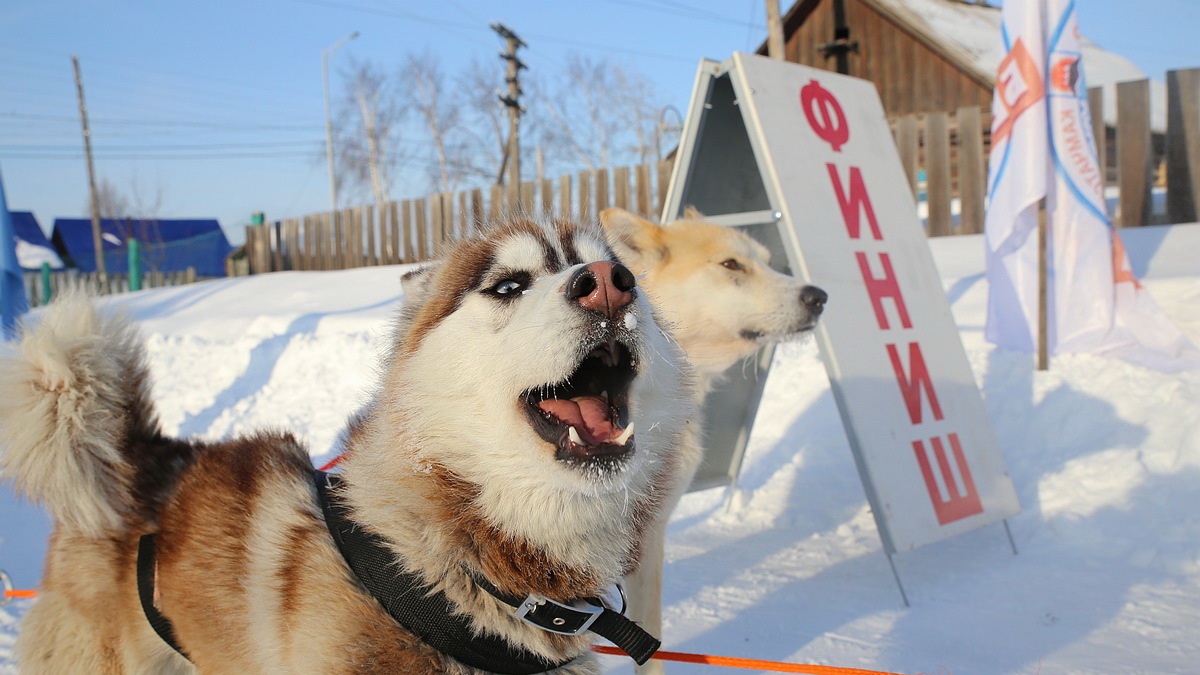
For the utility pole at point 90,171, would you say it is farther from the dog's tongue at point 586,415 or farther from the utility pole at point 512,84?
the dog's tongue at point 586,415

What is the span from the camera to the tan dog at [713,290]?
3.85m

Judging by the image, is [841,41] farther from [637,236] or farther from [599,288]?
[599,288]

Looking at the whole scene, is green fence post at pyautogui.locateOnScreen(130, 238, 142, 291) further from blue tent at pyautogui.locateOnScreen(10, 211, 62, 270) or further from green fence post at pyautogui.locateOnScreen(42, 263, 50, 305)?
blue tent at pyautogui.locateOnScreen(10, 211, 62, 270)

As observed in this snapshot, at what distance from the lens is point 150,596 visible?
1873 mm

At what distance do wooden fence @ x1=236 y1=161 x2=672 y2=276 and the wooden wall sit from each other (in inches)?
339

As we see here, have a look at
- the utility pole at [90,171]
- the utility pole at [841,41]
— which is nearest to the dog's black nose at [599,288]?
the utility pole at [841,41]

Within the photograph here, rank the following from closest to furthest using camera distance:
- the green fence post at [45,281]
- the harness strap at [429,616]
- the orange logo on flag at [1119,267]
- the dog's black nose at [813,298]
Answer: the harness strap at [429,616]
the dog's black nose at [813,298]
the orange logo on flag at [1119,267]
the green fence post at [45,281]

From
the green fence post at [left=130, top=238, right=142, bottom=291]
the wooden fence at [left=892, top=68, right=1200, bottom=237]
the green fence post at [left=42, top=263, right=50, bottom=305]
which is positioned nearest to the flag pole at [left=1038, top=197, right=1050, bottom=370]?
the wooden fence at [left=892, top=68, right=1200, bottom=237]

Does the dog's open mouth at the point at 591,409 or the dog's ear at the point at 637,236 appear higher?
the dog's ear at the point at 637,236

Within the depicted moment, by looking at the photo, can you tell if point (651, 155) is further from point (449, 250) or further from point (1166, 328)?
point (449, 250)

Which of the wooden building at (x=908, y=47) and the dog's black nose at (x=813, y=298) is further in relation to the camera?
the wooden building at (x=908, y=47)

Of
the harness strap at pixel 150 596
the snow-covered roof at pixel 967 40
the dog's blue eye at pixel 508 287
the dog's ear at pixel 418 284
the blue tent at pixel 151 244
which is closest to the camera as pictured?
the dog's blue eye at pixel 508 287

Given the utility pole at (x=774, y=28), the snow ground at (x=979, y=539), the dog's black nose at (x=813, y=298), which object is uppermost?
the utility pole at (x=774, y=28)

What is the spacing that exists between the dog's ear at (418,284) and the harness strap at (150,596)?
911 millimetres
